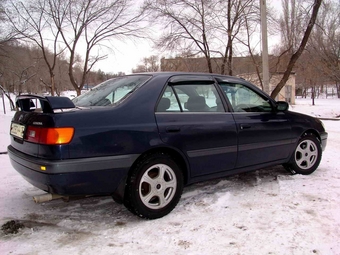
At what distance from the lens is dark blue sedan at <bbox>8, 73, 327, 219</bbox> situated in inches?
104

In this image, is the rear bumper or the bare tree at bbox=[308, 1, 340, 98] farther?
the bare tree at bbox=[308, 1, 340, 98]

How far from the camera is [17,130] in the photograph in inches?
125

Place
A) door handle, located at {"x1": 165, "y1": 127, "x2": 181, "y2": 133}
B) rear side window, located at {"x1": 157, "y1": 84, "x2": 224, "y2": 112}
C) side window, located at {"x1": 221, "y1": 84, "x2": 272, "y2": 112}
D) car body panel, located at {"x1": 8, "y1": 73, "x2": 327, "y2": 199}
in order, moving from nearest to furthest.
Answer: car body panel, located at {"x1": 8, "y1": 73, "x2": 327, "y2": 199}, door handle, located at {"x1": 165, "y1": 127, "x2": 181, "y2": 133}, rear side window, located at {"x1": 157, "y1": 84, "x2": 224, "y2": 112}, side window, located at {"x1": 221, "y1": 84, "x2": 272, "y2": 112}

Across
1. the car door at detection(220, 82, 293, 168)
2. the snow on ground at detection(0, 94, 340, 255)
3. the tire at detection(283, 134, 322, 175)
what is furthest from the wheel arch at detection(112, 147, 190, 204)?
the tire at detection(283, 134, 322, 175)

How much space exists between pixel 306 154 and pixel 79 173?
347 cm

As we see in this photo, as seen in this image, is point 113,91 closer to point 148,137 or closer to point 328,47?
point 148,137

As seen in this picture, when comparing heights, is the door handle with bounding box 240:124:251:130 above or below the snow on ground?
above

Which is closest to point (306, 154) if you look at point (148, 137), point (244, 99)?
point (244, 99)

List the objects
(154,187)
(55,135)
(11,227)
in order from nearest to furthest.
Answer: (55,135)
(11,227)
(154,187)

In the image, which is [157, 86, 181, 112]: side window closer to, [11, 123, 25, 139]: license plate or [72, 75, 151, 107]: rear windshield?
[72, 75, 151, 107]: rear windshield

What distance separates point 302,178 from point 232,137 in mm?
1505

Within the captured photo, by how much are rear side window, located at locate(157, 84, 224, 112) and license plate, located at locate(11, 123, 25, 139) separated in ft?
4.65

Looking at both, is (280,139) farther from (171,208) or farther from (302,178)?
(171,208)

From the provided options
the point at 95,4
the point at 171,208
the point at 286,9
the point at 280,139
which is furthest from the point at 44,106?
the point at 286,9
